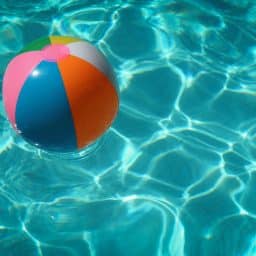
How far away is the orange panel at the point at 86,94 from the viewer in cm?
341

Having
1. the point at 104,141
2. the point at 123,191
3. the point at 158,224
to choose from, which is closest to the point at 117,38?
the point at 104,141

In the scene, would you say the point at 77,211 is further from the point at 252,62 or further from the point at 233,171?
the point at 252,62

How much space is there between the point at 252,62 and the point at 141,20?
128cm

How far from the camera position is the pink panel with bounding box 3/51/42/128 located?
347 cm

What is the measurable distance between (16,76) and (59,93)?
1.17ft

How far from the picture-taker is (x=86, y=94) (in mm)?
3443

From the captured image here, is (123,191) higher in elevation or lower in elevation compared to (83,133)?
lower

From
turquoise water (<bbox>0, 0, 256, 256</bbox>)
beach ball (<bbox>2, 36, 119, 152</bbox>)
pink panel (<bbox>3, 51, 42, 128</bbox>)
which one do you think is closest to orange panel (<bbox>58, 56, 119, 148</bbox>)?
beach ball (<bbox>2, 36, 119, 152</bbox>)

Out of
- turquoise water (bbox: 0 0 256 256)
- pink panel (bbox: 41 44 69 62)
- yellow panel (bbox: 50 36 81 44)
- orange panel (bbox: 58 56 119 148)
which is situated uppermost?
pink panel (bbox: 41 44 69 62)

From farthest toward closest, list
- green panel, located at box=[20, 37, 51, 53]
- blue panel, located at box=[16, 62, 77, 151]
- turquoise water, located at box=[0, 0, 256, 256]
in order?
turquoise water, located at box=[0, 0, 256, 256]
green panel, located at box=[20, 37, 51, 53]
blue panel, located at box=[16, 62, 77, 151]

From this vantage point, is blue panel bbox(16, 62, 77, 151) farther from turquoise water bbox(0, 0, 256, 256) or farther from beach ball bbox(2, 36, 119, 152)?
turquoise water bbox(0, 0, 256, 256)

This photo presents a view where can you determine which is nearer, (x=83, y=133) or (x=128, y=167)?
(x=83, y=133)

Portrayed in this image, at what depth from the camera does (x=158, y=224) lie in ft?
13.0

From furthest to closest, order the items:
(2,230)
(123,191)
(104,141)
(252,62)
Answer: (252,62), (104,141), (123,191), (2,230)
